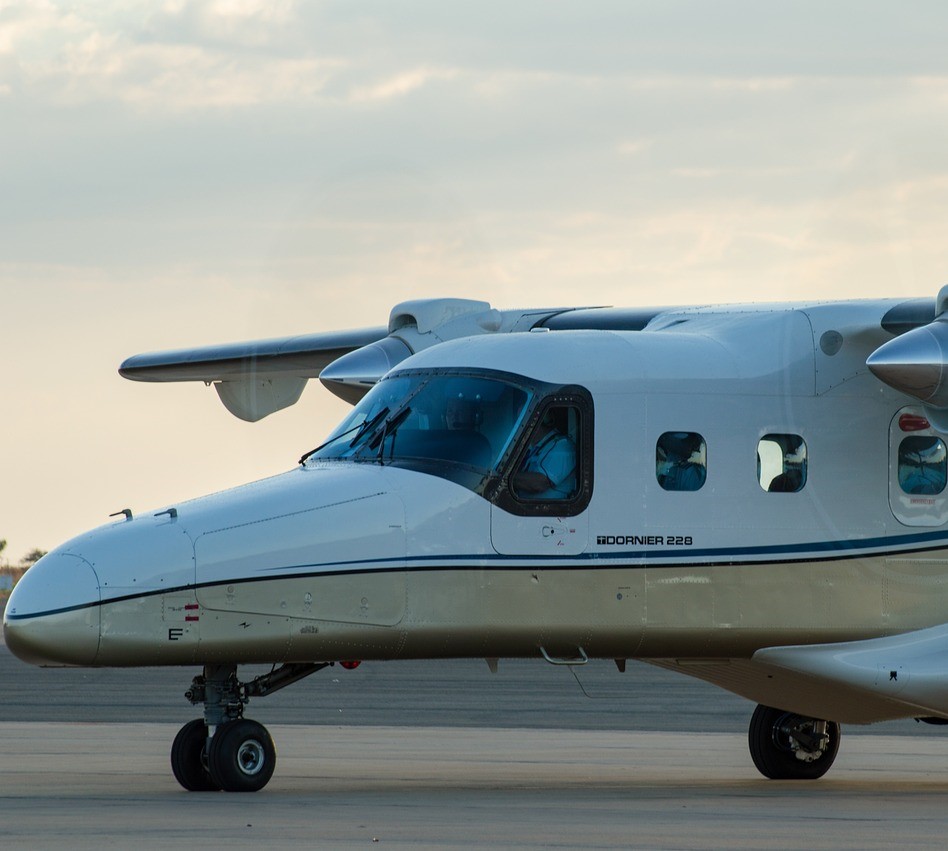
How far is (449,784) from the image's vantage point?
605 inches

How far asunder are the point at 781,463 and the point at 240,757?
4573 mm

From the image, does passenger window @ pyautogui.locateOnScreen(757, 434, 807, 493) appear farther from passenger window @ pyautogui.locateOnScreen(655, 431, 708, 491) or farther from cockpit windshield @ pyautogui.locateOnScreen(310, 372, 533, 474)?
cockpit windshield @ pyautogui.locateOnScreen(310, 372, 533, 474)

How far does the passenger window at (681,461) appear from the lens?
14.2 meters

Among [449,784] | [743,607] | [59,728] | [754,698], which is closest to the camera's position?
[743,607]

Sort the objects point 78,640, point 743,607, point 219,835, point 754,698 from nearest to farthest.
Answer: point 219,835 → point 78,640 → point 743,607 → point 754,698

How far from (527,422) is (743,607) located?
86.9 inches

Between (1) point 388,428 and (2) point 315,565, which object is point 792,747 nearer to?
(1) point 388,428

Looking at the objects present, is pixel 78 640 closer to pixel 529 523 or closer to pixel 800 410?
pixel 529 523

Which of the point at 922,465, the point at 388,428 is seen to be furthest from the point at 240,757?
the point at 922,465

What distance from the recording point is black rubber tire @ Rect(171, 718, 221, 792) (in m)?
13.8

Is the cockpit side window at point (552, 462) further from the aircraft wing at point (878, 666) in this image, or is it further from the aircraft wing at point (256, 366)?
the aircraft wing at point (256, 366)

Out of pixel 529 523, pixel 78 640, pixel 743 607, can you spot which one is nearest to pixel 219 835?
pixel 78 640

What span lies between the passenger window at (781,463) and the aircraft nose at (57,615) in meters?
5.04

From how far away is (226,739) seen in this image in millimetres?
13352
